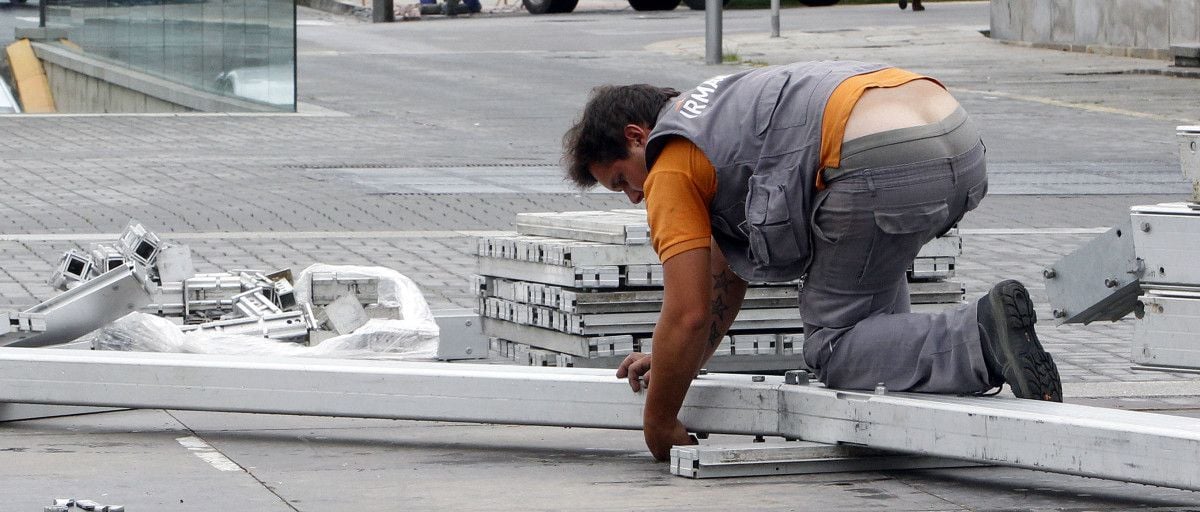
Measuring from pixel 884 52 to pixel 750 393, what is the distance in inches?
939

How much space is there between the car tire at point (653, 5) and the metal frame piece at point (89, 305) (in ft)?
116

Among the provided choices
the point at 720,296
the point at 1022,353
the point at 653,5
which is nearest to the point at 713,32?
the point at 653,5

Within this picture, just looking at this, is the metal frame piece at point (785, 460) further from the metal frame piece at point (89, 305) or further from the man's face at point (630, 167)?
the metal frame piece at point (89, 305)

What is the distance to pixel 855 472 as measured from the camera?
520 cm

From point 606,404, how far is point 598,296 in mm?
887

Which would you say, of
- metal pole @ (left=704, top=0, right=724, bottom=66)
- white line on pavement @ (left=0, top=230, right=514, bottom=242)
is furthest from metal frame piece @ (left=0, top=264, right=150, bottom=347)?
metal pole @ (left=704, top=0, right=724, bottom=66)

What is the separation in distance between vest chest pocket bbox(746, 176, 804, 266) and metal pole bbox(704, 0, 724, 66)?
2126 cm

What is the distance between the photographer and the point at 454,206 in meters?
12.6

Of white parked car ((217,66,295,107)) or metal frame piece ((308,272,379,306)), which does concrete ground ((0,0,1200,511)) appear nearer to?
white parked car ((217,66,295,107))

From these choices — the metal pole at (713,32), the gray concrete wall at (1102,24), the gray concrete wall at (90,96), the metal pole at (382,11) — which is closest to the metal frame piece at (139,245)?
the gray concrete wall at (90,96)

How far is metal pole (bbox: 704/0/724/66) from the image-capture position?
26.1m

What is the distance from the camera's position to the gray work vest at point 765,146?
4.91m

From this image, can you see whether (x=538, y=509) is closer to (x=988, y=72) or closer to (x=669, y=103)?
(x=669, y=103)

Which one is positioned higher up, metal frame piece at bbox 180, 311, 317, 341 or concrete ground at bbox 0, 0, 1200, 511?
metal frame piece at bbox 180, 311, 317, 341
